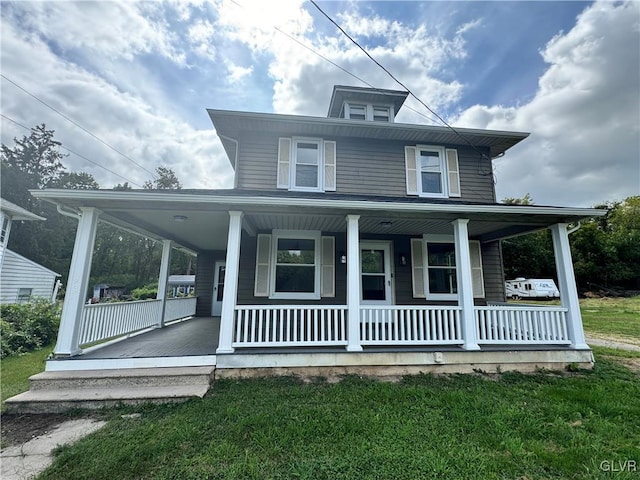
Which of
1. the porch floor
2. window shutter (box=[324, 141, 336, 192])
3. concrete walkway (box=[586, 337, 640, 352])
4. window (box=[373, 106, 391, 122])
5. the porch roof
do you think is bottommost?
concrete walkway (box=[586, 337, 640, 352])

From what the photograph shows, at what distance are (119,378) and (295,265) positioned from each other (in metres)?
3.75

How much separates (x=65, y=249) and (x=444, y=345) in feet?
117

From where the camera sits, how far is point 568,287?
5.18 metres

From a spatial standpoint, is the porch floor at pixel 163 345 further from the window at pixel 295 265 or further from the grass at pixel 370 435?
the window at pixel 295 265

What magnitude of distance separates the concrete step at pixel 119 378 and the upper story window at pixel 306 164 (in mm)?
4200

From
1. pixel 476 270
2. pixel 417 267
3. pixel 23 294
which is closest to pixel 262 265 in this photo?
pixel 417 267

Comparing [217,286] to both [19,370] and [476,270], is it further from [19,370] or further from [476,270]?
[476,270]

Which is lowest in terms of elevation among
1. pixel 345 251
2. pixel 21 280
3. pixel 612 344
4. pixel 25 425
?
pixel 25 425

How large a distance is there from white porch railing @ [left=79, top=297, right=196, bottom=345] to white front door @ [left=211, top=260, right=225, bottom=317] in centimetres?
130

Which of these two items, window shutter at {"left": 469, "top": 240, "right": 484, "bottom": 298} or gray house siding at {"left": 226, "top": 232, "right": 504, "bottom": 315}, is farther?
window shutter at {"left": 469, "top": 240, "right": 484, "bottom": 298}

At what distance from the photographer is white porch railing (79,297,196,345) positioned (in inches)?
181

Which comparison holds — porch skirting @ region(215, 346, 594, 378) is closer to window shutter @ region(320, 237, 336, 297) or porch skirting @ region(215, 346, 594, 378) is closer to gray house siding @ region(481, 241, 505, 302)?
window shutter @ region(320, 237, 336, 297)

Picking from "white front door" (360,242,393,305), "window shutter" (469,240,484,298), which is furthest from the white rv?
"white front door" (360,242,393,305)

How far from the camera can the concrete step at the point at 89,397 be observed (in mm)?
3469
